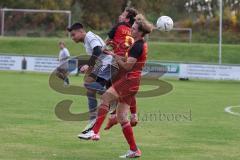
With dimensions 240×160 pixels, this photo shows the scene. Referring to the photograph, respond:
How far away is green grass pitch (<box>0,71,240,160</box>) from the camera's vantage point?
35.1ft

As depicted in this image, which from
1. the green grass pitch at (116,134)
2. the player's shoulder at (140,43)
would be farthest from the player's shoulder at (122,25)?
the player's shoulder at (140,43)

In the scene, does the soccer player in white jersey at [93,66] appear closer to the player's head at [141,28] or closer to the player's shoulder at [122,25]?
the player's shoulder at [122,25]

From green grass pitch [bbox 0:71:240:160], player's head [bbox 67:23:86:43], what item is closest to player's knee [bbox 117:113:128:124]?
green grass pitch [bbox 0:71:240:160]

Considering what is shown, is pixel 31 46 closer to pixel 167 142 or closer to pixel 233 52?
pixel 233 52

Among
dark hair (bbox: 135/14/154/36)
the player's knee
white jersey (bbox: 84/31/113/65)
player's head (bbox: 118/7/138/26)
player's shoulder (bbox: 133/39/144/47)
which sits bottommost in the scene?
the player's knee

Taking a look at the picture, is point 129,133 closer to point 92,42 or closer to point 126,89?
point 126,89

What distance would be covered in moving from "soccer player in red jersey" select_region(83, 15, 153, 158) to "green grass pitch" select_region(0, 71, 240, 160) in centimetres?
38

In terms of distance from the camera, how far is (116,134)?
13.2 m

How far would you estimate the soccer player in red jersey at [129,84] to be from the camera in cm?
1014

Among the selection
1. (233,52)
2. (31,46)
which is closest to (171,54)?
(233,52)

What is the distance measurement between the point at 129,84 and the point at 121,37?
233 centimetres

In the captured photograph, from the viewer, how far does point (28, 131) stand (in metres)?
13.1

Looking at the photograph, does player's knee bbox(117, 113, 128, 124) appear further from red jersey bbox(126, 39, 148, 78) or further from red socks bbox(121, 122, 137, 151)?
red jersey bbox(126, 39, 148, 78)

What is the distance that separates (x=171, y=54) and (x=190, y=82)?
13.6 meters
